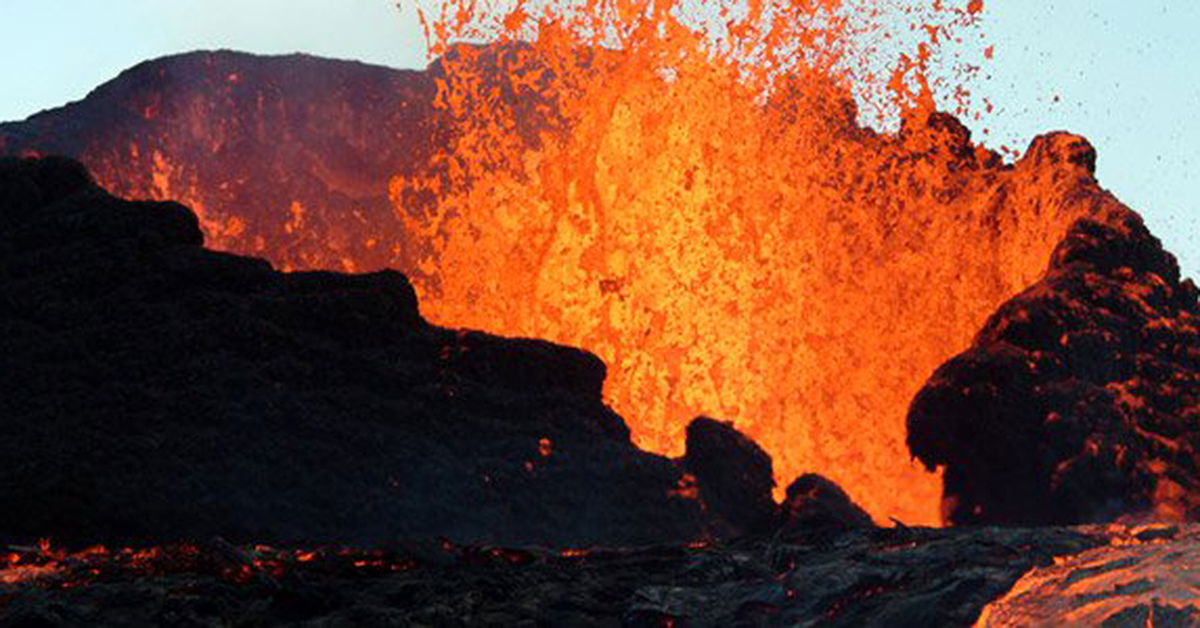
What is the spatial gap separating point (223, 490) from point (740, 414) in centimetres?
998

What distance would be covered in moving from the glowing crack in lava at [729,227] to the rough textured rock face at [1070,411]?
9.93ft

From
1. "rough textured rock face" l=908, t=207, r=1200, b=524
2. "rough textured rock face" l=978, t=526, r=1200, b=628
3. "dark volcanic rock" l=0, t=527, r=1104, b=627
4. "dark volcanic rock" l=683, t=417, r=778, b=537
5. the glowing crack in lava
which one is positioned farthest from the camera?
the glowing crack in lava

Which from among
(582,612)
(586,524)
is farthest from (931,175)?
(582,612)

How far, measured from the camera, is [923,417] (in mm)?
13344

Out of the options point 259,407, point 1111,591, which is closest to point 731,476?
point 259,407

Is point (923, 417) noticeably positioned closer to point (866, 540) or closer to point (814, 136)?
point (866, 540)

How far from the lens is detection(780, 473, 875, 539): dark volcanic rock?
38.2ft

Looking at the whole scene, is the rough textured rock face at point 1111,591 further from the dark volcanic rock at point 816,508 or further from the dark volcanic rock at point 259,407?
the dark volcanic rock at point 259,407

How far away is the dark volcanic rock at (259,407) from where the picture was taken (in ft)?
33.3

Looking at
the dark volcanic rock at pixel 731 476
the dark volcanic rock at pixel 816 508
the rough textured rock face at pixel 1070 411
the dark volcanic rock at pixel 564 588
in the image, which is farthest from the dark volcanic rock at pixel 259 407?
the rough textured rock face at pixel 1070 411

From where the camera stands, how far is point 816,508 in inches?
468

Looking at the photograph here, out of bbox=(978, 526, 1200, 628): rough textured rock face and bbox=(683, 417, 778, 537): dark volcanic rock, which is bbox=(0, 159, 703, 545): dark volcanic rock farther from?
bbox=(978, 526, 1200, 628): rough textured rock face

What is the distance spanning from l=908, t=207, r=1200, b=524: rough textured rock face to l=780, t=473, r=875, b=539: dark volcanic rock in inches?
58.0

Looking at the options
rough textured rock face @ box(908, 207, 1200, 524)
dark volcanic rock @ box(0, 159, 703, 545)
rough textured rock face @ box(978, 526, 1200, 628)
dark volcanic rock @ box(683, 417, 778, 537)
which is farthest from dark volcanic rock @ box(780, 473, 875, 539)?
rough textured rock face @ box(978, 526, 1200, 628)
